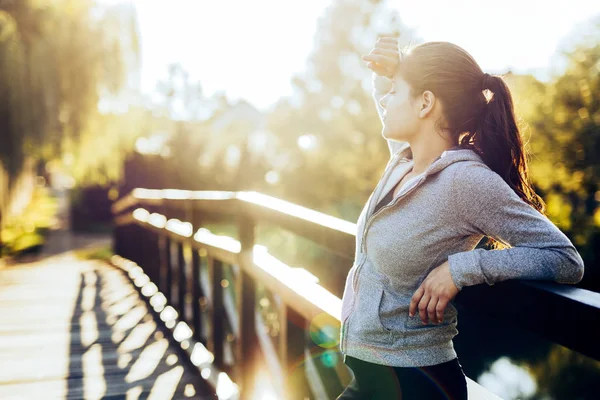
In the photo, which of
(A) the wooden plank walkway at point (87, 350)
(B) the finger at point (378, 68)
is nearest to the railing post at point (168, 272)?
(A) the wooden plank walkway at point (87, 350)

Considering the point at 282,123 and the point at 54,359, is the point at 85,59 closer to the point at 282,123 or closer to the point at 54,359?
the point at 54,359

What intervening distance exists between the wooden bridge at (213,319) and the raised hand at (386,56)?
0.40 metres

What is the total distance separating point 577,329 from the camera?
2.77ft

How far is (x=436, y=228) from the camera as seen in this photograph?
1148 mm

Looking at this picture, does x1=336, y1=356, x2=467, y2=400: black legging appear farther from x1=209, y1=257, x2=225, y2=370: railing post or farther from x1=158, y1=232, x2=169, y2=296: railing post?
x1=158, y1=232, x2=169, y2=296: railing post

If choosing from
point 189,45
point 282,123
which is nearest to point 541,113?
point 282,123

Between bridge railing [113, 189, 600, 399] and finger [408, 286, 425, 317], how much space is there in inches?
2.7

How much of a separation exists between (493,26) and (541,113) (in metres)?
5.76

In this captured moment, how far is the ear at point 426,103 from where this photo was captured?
124 cm

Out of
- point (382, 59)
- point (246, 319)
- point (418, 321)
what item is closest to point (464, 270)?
point (418, 321)

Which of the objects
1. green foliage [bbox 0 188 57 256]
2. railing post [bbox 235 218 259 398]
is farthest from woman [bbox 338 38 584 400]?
green foliage [bbox 0 188 57 256]

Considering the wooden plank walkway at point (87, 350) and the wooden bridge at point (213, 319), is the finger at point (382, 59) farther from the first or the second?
the wooden plank walkway at point (87, 350)

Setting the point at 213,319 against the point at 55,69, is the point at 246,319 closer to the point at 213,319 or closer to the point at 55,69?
the point at 213,319

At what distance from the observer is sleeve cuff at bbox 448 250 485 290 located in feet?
3.42
